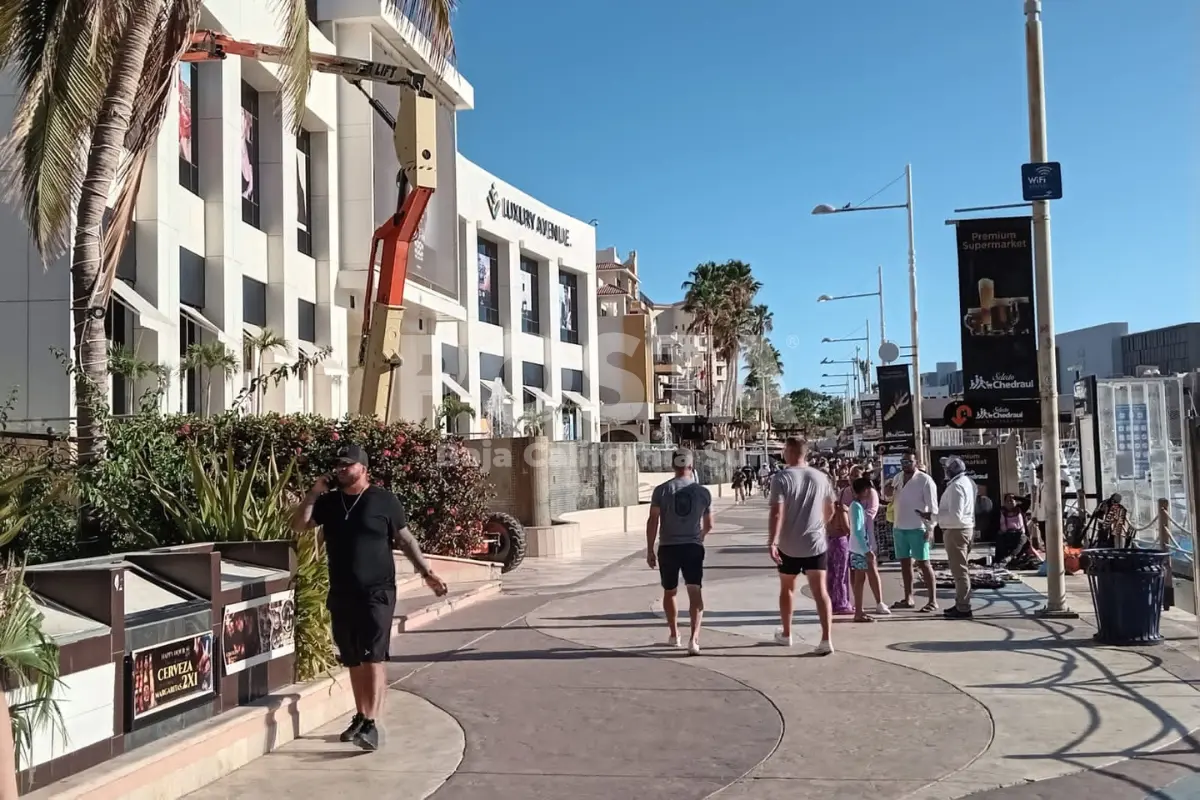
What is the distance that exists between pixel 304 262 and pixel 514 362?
1888 centimetres

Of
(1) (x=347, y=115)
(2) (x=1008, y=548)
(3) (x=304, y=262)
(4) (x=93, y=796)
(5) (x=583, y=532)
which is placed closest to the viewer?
(4) (x=93, y=796)

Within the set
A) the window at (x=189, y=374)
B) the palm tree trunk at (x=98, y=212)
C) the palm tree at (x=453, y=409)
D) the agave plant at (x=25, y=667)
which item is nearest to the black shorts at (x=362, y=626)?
the agave plant at (x=25, y=667)

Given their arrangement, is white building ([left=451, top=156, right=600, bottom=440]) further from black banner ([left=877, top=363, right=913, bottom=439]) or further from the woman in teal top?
the woman in teal top

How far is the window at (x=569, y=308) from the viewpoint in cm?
5488

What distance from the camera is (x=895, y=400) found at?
1071 inches

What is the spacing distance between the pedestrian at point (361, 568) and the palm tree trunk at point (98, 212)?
524cm

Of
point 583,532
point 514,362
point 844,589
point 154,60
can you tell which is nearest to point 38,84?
point 154,60

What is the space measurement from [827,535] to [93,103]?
801cm

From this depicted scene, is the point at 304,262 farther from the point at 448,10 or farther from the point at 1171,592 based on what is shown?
the point at 1171,592

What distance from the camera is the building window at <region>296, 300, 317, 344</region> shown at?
3036cm

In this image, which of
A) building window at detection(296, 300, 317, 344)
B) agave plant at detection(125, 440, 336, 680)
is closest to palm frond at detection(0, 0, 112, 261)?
agave plant at detection(125, 440, 336, 680)

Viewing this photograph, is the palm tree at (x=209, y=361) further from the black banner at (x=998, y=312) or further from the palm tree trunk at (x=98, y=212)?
the black banner at (x=998, y=312)

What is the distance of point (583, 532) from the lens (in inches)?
1005

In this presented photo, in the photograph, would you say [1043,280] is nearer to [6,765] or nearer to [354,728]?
[354,728]
